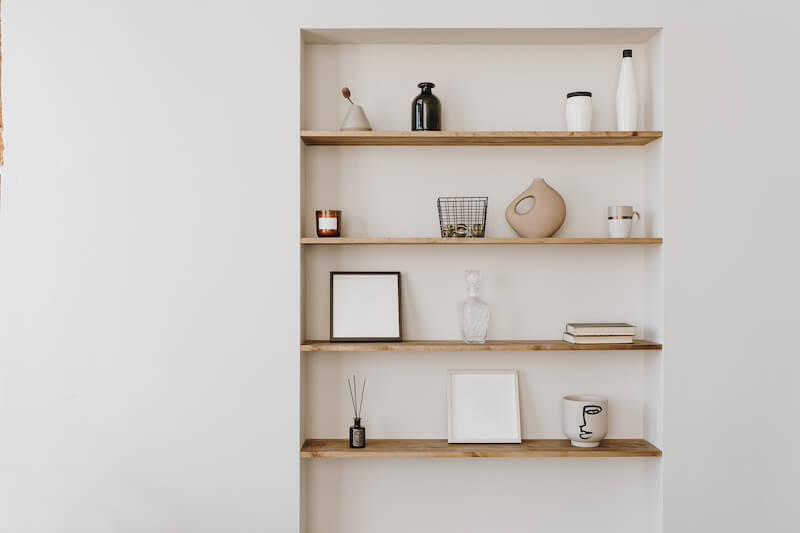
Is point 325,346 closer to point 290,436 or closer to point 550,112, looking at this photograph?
point 290,436

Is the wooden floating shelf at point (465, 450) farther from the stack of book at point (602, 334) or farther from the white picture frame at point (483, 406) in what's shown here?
the stack of book at point (602, 334)

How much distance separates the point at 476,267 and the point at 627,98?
32.6 inches

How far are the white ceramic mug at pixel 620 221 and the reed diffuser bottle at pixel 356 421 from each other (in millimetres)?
1096

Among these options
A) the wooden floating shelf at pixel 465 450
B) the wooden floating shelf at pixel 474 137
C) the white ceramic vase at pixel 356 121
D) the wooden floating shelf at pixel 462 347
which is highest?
the white ceramic vase at pixel 356 121

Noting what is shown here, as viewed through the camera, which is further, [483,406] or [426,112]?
[483,406]

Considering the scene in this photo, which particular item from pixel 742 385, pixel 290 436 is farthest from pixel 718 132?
pixel 290 436

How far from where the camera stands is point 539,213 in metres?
2.37

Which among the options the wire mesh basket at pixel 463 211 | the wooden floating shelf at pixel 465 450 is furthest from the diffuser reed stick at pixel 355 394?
the wire mesh basket at pixel 463 211

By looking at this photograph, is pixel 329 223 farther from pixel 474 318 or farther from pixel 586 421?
pixel 586 421

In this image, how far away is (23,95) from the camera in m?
2.34

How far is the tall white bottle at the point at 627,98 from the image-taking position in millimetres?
2391

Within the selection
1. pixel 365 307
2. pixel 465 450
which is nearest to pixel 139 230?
pixel 365 307

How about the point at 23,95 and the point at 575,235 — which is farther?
the point at 575,235

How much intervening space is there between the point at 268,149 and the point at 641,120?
4.61 ft
